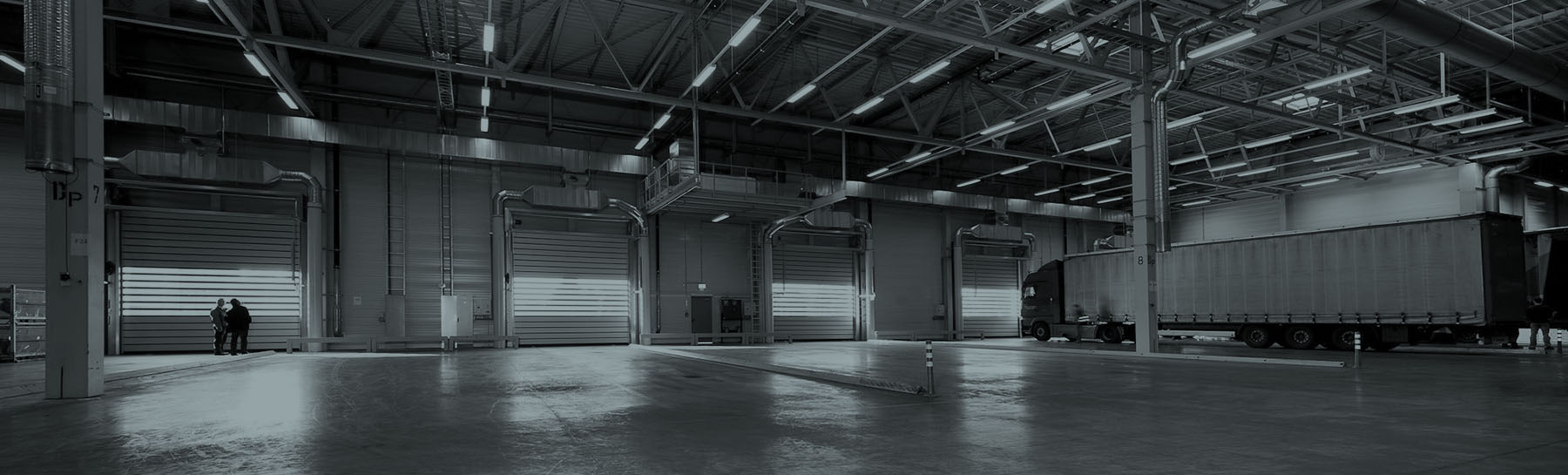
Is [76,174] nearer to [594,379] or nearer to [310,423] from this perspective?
[310,423]

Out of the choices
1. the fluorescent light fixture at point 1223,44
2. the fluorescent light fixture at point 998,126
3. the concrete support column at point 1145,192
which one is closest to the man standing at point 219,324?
the fluorescent light fixture at point 998,126

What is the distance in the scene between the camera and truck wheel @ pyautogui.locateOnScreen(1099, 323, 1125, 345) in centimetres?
2870

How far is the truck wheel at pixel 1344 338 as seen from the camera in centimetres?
2088

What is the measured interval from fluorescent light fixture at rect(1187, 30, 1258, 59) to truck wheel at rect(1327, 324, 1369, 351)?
9.23m

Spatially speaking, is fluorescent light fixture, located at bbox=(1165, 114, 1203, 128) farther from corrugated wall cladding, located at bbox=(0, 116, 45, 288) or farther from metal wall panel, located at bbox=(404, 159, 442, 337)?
corrugated wall cladding, located at bbox=(0, 116, 45, 288)

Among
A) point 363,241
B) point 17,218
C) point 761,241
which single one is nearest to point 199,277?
point 17,218

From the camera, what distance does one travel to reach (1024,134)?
32.6 m

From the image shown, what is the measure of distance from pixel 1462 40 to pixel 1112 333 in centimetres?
1516

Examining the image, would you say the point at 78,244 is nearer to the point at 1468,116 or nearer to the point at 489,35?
the point at 489,35

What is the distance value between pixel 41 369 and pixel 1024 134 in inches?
1209

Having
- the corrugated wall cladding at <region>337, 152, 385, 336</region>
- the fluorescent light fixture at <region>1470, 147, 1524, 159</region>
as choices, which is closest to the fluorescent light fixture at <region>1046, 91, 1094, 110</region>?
the fluorescent light fixture at <region>1470, 147, 1524, 159</region>

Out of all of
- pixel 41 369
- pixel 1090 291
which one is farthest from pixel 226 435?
pixel 1090 291

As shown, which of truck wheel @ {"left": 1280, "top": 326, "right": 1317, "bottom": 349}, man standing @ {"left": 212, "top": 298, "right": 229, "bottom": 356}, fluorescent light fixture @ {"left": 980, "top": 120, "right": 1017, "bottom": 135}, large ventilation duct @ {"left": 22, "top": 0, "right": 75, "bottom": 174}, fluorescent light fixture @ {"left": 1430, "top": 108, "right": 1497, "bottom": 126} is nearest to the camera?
large ventilation duct @ {"left": 22, "top": 0, "right": 75, "bottom": 174}

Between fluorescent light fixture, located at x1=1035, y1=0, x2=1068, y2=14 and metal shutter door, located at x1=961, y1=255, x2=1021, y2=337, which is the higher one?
fluorescent light fixture, located at x1=1035, y1=0, x2=1068, y2=14
